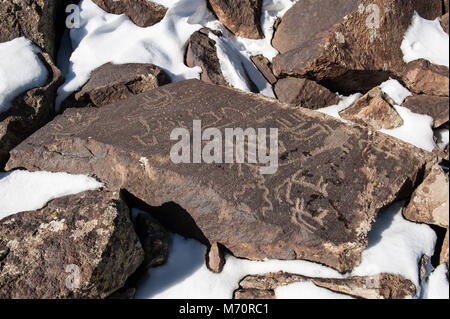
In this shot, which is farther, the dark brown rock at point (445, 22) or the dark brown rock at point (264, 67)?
the dark brown rock at point (445, 22)

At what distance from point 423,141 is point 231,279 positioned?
266 cm

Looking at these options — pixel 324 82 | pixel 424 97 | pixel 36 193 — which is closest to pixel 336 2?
pixel 324 82

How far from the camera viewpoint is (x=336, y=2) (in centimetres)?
416

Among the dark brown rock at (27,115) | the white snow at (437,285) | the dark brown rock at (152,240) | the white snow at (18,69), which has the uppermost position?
the white snow at (18,69)

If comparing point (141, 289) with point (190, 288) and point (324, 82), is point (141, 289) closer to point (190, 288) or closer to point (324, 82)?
point (190, 288)

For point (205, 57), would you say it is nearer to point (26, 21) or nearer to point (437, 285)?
point (26, 21)

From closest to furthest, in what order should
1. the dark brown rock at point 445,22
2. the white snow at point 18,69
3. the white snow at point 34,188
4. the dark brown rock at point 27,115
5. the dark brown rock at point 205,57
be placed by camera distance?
1. the white snow at point 34,188
2. the dark brown rock at point 27,115
3. the white snow at point 18,69
4. the dark brown rock at point 205,57
5. the dark brown rock at point 445,22

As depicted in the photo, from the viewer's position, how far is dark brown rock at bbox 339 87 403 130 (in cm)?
374

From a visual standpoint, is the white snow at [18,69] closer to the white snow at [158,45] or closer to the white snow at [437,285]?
the white snow at [158,45]

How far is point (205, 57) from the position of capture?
3.97 meters

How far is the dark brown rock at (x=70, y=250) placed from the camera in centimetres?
197

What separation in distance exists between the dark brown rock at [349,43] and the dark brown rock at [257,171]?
1073 millimetres

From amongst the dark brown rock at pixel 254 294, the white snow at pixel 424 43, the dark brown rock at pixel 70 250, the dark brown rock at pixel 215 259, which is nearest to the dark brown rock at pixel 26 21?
the dark brown rock at pixel 70 250

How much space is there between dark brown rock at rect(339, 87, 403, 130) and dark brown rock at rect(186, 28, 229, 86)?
1.51 meters
